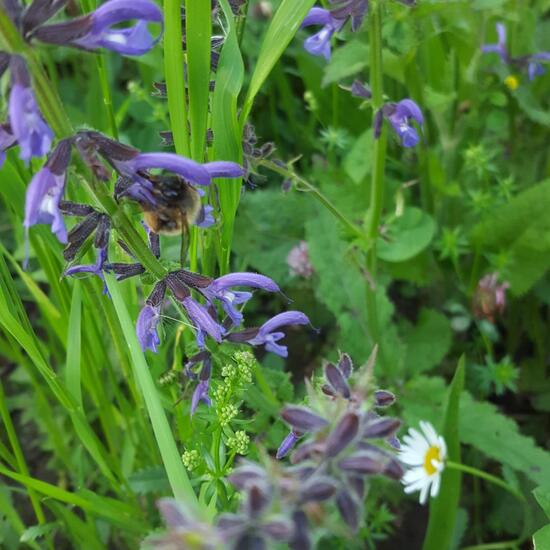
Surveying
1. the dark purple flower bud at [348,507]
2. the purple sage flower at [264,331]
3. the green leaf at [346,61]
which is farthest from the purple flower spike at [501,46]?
the dark purple flower bud at [348,507]

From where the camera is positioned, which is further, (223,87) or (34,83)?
(223,87)

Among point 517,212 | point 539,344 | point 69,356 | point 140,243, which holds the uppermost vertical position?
point 140,243

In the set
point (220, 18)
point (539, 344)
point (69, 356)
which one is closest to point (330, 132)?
point (220, 18)

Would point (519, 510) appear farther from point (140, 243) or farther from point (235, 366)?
point (140, 243)

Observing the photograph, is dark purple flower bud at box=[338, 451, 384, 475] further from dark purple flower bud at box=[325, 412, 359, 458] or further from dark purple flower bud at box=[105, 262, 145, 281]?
dark purple flower bud at box=[105, 262, 145, 281]

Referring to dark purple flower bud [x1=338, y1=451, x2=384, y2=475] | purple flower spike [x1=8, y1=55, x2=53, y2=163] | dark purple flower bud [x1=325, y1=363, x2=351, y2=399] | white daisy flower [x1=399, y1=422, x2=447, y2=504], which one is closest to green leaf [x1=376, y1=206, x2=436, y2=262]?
white daisy flower [x1=399, y1=422, x2=447, y2=504]

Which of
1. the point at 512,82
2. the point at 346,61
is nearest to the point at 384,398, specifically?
the point at 346,61

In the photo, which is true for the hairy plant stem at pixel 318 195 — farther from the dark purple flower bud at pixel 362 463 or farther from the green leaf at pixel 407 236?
the dark purple flower bud at pixel 362 463
